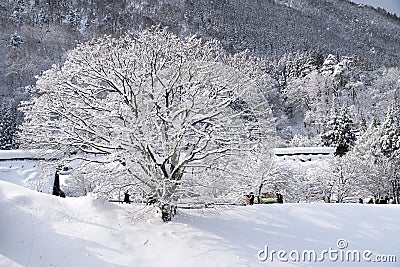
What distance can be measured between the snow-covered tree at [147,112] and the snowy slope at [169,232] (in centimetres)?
89

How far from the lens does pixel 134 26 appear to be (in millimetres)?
67938

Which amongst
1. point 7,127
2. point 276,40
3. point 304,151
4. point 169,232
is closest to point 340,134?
point 304,151

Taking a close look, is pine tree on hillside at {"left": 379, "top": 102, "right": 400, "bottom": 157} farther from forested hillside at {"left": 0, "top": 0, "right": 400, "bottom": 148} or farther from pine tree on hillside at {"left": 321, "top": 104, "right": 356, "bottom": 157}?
forested hillside at {"left": 0, "top": 0, "right": 400, "bottom": 148}

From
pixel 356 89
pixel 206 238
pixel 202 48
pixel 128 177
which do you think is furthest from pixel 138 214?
pixel 356 89

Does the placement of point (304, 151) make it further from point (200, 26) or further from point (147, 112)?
point (200, 26)

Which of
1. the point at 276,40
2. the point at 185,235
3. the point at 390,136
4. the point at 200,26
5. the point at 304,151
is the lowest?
the point at 185,235

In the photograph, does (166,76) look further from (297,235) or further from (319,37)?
(319,37)

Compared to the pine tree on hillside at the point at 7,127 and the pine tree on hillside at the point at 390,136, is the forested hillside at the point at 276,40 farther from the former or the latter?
the pine tree on hillside at the point at 390,136

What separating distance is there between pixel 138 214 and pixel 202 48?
4662 mm

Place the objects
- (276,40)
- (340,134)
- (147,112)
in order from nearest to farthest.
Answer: (147,112) → (340,134) → (276,40)

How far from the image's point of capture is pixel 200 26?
7494 cm

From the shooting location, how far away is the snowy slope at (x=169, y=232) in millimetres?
8234

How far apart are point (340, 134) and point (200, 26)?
49195 millimetres

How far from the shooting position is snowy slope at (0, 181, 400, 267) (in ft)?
27.0
